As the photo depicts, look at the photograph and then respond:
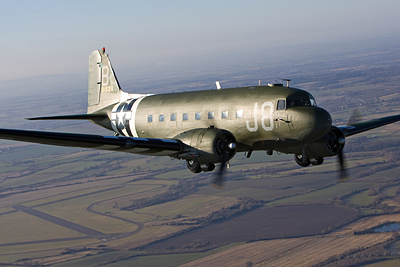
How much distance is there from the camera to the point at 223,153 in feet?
97.0

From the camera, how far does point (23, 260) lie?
174 m

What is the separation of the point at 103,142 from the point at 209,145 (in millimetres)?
5917

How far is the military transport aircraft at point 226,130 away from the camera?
95.9 feet

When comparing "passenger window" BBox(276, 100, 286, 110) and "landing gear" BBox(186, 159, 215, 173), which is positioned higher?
"passenger window" BBox(276, 100, 286, 110)

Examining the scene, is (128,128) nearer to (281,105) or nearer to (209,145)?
(209,145)

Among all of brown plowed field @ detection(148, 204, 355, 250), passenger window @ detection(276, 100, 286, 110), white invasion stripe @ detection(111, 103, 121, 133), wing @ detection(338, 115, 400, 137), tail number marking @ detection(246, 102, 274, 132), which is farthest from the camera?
brown plowed field @ detection(148, 204, 355, 250)

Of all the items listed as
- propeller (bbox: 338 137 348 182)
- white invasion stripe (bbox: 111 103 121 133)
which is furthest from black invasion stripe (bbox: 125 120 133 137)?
propeller (bbox: 338 137 348 182)

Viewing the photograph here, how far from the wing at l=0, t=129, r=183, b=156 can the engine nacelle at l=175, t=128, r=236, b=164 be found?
25.5 inches

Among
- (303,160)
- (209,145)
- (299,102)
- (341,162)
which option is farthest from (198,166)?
(341,162)

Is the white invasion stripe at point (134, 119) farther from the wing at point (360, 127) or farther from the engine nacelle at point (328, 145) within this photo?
the wing at point (360, 127)

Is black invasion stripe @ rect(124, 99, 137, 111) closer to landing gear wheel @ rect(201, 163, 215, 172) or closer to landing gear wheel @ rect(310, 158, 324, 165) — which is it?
landing gear wheel @ rect(201, 163, 215, 172)

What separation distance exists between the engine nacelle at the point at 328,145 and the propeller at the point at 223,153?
241 inches

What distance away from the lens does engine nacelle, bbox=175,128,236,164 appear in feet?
95.4

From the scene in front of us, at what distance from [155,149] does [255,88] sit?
24.2 ft
